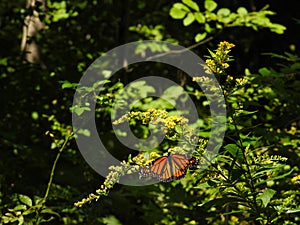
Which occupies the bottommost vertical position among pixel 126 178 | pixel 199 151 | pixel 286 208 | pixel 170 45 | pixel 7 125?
pixel 286 208

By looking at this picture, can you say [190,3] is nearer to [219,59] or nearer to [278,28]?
[278,28]

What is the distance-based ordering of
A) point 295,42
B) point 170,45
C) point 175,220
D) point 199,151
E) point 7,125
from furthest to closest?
point 295,42 < point 170,45 < point 7,125 < point 175,220 < point 199,151

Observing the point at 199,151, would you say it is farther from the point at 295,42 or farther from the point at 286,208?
the point at 295,42

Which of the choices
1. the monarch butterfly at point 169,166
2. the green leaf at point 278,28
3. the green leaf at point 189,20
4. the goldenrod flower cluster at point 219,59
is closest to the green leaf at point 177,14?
the green leaf at point 189,20

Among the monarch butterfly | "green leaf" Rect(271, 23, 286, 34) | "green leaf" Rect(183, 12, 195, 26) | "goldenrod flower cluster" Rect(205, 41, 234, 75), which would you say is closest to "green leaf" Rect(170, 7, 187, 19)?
"green leaf" Rect(183, 12, 195, 26)

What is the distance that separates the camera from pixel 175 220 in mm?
2756

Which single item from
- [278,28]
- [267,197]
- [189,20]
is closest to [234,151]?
[267,197]

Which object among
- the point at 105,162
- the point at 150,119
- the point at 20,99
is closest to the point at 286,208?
the point at 150,119

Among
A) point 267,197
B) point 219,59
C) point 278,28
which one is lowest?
point 267,197

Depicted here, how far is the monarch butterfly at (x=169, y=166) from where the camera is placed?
1.60 m

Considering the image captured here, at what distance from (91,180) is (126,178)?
0.26 metres

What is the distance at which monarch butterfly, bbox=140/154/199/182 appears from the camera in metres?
1.60

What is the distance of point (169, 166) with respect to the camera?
65.6 inches

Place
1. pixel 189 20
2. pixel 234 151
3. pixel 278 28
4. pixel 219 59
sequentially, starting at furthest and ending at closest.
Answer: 1. pixel 278 28
2. pixel 189 20
3. pixel 234 151
4. pixel 219 59
